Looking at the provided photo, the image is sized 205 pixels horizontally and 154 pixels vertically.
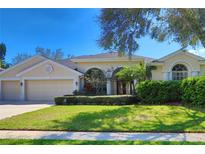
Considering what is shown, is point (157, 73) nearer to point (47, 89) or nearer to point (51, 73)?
point (51, 73)

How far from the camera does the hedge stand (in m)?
17.6

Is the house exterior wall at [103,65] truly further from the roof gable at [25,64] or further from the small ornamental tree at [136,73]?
the roof gable at [25,64]

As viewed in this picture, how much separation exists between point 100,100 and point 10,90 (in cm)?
1092

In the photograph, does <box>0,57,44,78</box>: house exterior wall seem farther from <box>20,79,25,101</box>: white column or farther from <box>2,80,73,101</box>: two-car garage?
<box>20,79,25,101</box>: white column

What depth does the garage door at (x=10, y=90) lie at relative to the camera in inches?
987

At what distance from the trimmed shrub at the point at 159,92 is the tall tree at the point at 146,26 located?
2754 mm

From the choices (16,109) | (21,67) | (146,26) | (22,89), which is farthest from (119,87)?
(146,26)

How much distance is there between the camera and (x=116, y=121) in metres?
10.5

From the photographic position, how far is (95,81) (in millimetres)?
25391

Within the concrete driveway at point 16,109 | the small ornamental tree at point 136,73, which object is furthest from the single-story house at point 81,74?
the concrete driveway at point 16,109

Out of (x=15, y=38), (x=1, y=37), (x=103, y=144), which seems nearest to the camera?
(x=103, y=144)
